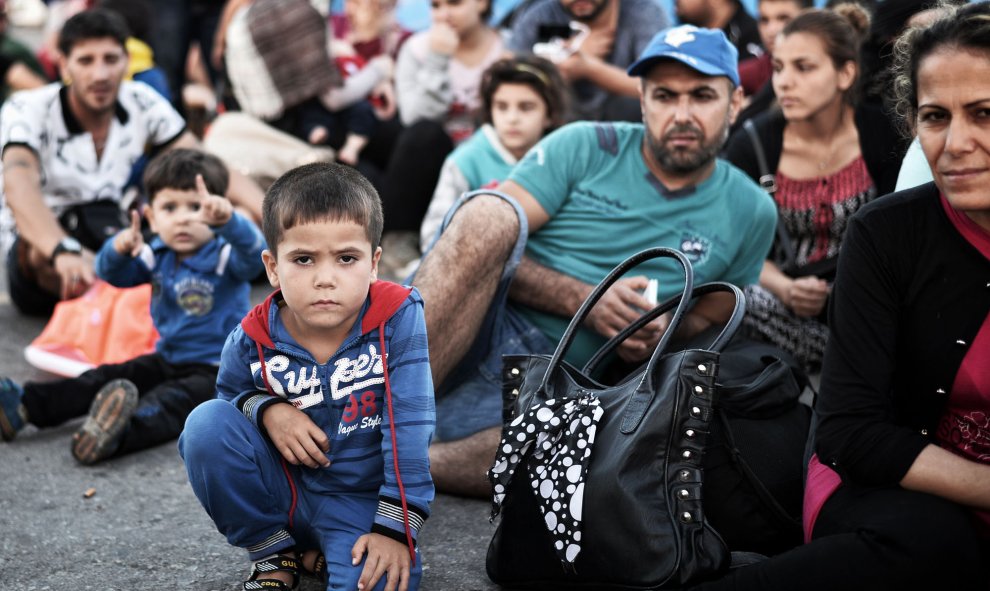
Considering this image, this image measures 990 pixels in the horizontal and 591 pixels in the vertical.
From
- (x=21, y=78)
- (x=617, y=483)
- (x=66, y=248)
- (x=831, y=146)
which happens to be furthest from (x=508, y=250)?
(x=21, y=78)

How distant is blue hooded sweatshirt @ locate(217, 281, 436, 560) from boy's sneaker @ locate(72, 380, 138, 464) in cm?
113

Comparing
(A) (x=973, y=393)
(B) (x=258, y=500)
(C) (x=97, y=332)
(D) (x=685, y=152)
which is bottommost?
(C) (x=97, y=332)

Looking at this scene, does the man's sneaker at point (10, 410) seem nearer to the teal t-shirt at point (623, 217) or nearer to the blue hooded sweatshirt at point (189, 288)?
the blue hooded sweatshirt at point (189, 288)

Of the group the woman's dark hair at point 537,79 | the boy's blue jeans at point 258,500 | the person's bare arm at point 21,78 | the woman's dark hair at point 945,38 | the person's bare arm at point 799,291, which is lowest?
the boy's blue jeans at point 258,500

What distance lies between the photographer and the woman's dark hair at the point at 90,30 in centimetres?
505

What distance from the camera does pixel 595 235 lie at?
3.55 m

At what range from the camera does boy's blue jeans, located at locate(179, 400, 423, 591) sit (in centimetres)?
246

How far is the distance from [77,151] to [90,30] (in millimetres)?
542

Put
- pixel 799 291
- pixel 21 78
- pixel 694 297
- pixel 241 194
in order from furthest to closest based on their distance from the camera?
pixel 21 78, pixel 241 194, pixel 799 291, pixel 694 297

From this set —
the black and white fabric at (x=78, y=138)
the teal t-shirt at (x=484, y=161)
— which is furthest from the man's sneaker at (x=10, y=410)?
the teal t-shirt at (x=484, y=161)

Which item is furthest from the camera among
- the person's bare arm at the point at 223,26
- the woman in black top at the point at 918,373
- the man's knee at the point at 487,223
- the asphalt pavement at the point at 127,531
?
the person's bare arm at the point at 223,26

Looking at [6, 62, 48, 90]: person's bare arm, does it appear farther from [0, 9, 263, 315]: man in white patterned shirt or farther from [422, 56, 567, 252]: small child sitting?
[422, 56, 567, 252]: small child sitting

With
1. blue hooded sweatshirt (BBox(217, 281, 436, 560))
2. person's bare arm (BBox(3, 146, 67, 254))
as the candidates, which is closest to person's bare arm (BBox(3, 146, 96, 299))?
person's bare arm (BBox(3, 146, 67, 254))

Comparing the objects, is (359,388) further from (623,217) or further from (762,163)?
(762,163)
